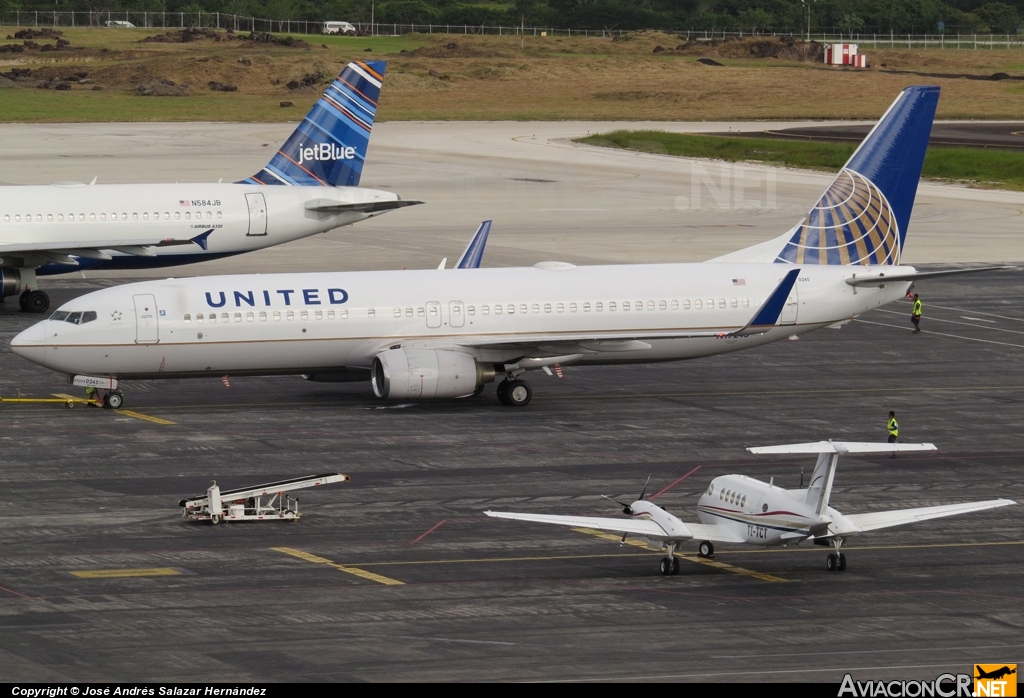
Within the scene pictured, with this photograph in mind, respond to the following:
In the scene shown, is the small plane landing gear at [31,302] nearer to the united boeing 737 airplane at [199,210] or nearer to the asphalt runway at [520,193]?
the united boeing 737 airplane at [199,210]

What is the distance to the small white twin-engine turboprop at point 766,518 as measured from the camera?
29.7m

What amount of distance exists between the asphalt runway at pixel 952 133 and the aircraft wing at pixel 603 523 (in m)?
103

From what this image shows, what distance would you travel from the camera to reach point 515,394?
48.5 m

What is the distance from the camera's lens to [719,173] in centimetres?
11775

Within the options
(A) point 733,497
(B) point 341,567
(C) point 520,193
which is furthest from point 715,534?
(C) point 520,193

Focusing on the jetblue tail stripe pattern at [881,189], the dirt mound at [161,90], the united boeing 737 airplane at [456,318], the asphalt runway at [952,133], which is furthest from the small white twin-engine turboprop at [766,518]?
the dirt mound at [161,90]

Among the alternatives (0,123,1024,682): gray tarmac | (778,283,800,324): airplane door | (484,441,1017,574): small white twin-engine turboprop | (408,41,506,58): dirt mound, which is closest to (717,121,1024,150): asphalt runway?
(408,41,506,58): dirt mound

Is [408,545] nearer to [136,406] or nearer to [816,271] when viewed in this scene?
[136,406]

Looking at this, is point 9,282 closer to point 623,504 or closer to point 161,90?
point 623,504

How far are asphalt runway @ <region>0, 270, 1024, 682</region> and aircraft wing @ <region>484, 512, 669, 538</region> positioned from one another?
3.93ft

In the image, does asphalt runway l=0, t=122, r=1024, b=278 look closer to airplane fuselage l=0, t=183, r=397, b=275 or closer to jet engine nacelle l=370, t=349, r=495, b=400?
airplane fuselage l=0, t=183, r=397, b=275

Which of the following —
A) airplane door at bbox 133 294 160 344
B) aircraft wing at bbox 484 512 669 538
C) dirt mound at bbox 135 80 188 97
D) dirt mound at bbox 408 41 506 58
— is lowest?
aircraft wing at bbox 484 512 669 538

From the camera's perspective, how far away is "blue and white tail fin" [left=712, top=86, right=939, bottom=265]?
52.8 metres

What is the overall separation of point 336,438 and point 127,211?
87.5ft
